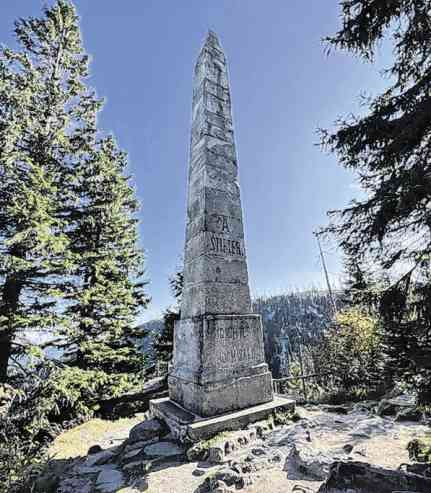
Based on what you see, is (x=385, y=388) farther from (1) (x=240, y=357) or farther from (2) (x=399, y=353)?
(1) (x=240, y=357)

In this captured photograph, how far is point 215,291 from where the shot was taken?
14.3ft

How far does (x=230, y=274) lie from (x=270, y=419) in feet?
7.43

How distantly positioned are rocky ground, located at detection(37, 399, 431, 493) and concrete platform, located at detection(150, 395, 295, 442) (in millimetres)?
118

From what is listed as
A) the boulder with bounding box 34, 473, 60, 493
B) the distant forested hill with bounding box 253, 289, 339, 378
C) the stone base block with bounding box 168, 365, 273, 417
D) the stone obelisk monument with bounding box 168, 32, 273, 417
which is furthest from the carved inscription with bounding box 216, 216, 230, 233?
the distant forested hill with bounding box 253, 289, 339, 378

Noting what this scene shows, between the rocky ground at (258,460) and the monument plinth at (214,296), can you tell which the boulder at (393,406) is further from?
the monument plinth at (214,296)

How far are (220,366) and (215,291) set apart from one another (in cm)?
114

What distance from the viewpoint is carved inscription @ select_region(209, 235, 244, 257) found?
4586mm

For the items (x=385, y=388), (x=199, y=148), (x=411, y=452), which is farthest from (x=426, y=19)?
(x=385, y=388)

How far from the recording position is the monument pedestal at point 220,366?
148 inches

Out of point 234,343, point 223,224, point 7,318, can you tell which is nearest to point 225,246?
point 223,224

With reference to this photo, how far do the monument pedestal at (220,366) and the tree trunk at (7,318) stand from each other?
15.2 ft

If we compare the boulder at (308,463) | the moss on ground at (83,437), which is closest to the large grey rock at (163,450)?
the boulder at (308,463)

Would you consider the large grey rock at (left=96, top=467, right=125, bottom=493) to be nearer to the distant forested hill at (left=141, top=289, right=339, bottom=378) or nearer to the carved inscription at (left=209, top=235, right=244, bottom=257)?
the carved inscription at (left=209, top=235, right=244, bottom=257)

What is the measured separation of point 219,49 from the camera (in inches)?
249
